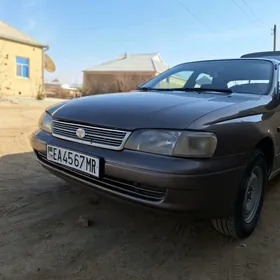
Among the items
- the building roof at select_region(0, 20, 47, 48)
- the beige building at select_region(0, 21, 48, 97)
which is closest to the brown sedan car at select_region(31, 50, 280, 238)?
the beige building at select_region(0, 21, 48, 97)

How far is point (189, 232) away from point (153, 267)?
59 cm

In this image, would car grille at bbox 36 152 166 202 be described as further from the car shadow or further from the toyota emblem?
the toyota emblem

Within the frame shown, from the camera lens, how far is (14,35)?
17516 millimetres

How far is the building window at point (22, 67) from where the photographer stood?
1765 cm

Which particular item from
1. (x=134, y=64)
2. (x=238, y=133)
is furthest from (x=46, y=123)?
(x=134, y=64)

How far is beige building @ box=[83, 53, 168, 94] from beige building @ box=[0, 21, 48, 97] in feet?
26.8

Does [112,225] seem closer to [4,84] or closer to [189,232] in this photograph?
[189,232]

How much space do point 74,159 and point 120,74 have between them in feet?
94.3

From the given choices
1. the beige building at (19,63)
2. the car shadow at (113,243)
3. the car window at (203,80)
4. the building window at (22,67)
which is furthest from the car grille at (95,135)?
the building window at (22,67)

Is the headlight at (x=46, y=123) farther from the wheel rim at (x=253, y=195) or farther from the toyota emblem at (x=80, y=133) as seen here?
the wheel rim at (x=253, y=195)

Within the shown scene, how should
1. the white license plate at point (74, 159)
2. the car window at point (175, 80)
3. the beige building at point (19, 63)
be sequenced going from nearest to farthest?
1. the white license plate at point (74, 159)
2. the car window at point (175, 80)
3. the beige building at point (19, 63)

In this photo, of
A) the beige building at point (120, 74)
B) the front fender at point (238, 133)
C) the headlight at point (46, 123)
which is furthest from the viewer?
the beige building at point (120, 74)

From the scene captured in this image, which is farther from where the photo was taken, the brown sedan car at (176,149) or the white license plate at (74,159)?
the white license plate at (74,159)

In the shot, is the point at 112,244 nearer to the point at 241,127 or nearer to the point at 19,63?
the point at 241,127
